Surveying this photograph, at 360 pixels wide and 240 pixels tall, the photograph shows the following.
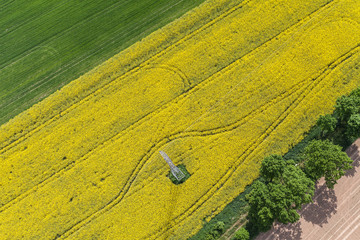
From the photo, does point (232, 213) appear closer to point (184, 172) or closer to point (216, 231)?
point (216, 231)

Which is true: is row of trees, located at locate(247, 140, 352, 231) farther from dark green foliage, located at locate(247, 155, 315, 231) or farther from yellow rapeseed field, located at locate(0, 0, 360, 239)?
yellow rapeseed field, located at locate(0, 0, 360, 239)

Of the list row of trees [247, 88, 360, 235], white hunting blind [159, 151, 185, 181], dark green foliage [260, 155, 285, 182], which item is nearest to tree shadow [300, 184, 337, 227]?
row of trees [247, 88, 360, 235]

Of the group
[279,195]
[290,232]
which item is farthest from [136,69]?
[290,232]

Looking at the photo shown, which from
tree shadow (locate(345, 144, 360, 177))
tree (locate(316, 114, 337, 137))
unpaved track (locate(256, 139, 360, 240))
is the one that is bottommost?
unpaved track (locate(256, 139, 360, 240))

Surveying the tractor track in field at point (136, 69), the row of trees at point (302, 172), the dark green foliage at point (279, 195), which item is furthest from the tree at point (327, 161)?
the tractor track in field at point (136, 69)

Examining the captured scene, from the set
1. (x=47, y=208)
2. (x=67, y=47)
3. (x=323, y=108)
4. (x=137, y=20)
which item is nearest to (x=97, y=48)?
(x=67, y=47)

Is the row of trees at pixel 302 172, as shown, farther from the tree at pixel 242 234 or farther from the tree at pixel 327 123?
the tree at pixel 242 234

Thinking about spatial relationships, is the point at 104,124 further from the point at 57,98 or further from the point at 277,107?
the point at 277,107

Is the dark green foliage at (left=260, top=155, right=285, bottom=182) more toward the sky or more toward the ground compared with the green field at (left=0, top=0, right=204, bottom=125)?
more toward the ground
